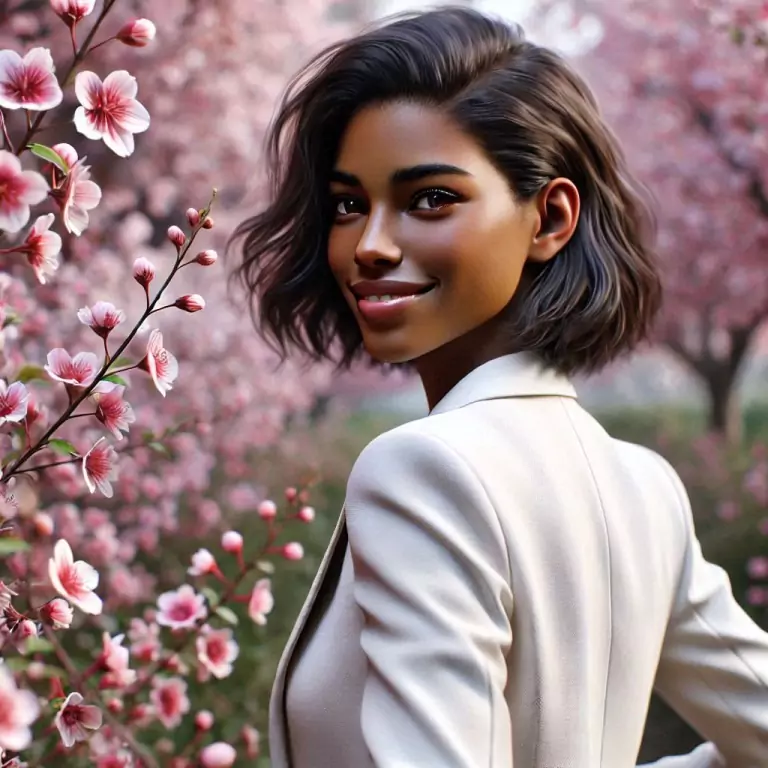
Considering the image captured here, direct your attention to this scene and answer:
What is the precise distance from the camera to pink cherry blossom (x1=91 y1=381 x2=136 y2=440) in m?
0.99

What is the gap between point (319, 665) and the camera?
107 centimetres

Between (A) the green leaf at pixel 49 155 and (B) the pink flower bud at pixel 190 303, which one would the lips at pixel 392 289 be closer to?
(B) the pink flower bud at pixel 190 303

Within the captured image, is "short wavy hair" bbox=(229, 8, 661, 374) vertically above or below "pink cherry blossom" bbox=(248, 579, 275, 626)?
above

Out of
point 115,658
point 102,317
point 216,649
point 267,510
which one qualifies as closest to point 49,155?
point 102,317

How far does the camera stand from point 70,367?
3.24 ft

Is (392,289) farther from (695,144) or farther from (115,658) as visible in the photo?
(695,144)

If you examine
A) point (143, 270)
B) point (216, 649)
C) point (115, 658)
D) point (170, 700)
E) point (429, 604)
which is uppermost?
point (143, 270)

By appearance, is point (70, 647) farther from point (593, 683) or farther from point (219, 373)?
point (593, 683)

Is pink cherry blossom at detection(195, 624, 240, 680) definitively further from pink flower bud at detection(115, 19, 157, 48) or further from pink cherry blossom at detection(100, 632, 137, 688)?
pink flower bud at detection(115, 19, 157, 48)

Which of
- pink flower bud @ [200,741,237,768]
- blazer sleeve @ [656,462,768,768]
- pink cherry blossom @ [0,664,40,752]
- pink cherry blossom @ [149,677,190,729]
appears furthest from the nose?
pink cherry blossom @ [149,677,190,729]

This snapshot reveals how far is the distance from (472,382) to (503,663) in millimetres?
315

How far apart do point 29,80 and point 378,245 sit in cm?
41

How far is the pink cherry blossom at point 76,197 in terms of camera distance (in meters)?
0.90

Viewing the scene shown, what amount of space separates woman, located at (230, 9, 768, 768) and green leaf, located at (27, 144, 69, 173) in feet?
1.18
